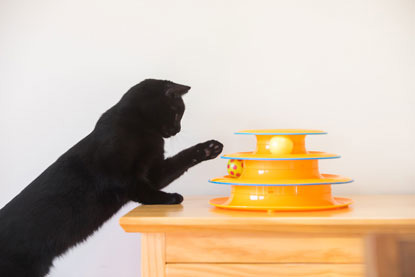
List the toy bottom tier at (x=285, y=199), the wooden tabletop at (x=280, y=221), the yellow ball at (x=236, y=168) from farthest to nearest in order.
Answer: the yellow ball at (x=236, y=168)
the toy bottom tier at (x=285, y=199)
the wooden tabletop at (x=280, y=221)

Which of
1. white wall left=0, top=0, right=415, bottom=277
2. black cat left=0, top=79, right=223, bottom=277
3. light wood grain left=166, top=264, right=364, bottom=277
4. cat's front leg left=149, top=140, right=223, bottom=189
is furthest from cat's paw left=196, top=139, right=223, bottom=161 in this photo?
light wood grain left=166, top=264, right=364, bottom=277

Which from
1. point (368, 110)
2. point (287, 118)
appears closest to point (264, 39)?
point (287, 118)

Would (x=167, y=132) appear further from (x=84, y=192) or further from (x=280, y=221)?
(x=280, y=221)

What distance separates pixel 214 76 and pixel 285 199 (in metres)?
0.58

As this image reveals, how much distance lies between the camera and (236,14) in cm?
148

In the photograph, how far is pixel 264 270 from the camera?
3.08 feet

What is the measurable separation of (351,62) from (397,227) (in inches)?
27.0

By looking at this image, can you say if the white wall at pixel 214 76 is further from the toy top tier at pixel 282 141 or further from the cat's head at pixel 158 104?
the toy top tier at pixel 282 141

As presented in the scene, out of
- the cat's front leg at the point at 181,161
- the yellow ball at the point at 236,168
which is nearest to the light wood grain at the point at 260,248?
the yellow ball at the point at 236,168

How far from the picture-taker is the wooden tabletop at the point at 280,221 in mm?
897

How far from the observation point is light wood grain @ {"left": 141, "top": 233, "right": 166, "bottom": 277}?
0.95 meters

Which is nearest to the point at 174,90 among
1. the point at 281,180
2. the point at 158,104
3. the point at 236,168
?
the point at 158,104

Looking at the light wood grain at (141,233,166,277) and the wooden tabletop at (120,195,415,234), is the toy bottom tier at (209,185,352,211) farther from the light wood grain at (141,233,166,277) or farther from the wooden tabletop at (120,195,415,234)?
the light wood grain at (141,233,166,277)

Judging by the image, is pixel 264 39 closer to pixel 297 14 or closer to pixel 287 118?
pixel 297 14
